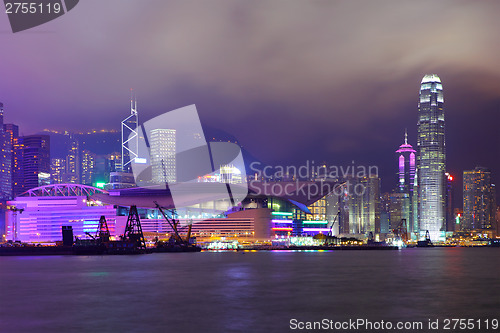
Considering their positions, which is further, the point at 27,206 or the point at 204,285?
the point at 27,206

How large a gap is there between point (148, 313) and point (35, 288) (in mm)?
17357

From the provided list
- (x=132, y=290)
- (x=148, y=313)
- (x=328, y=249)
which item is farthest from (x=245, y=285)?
(x=328, y=249)

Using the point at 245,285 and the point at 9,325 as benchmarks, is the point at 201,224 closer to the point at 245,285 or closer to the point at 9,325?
the point at 245,285

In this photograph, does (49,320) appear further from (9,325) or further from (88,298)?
(88,298)

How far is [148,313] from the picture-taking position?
3612 centimetres

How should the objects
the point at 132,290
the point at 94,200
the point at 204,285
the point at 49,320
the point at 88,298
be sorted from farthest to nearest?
1. the point at 94,200
2. the point at 204,285
3. the point at 132,290
4. the point at 88,298
5. the point at 49,320

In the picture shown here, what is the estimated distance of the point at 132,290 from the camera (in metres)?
48.1

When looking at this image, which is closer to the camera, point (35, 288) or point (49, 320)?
point (49, 320)

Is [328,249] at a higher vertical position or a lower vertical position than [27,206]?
lower

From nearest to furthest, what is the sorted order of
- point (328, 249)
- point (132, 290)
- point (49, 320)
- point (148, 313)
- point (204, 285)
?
point (49, 320) < point (148, 313) < point (132, 290) < point (204, 285) < point (328, 249)

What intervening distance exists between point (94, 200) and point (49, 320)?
15634 cm

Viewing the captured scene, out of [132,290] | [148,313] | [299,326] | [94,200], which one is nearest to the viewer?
[299,326]

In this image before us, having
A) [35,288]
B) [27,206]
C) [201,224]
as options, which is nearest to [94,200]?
[27,206]

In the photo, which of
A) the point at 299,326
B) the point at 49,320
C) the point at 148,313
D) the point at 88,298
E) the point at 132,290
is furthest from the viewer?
the point at 132,290
